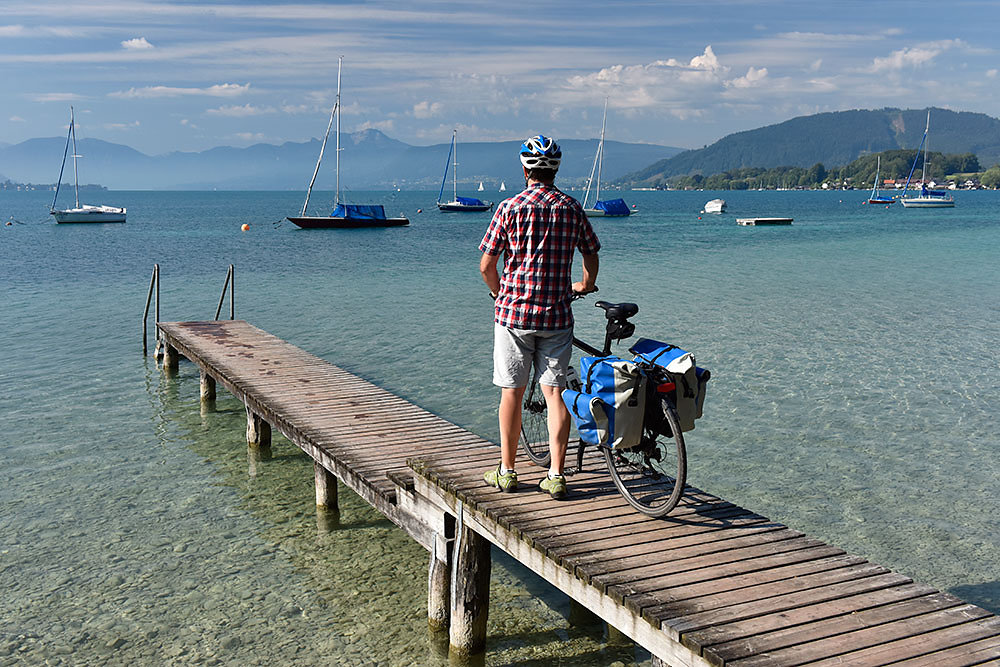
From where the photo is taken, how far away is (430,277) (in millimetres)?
35062

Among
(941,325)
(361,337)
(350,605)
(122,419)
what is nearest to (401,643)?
(350,605)

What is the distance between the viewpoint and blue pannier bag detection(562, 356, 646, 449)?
524cm

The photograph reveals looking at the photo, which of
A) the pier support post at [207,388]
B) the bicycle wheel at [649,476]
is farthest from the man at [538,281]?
the pier support post at [207,388]

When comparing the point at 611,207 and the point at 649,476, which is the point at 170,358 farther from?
the point at 611,207

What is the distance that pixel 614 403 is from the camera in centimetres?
527

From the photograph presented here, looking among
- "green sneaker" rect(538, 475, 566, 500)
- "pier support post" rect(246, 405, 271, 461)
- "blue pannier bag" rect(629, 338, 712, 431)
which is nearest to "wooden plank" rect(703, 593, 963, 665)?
"blue pannier bag" rect(629, 338, 712, 431)

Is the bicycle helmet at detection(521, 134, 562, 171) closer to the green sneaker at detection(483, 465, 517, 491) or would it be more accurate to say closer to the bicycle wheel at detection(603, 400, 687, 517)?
the bicycle wheel at detection(603, 400, 687, 517)

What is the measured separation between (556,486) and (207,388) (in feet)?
30.2

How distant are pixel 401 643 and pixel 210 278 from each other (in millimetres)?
30383

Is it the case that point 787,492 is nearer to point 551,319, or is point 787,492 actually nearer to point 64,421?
point 551,319

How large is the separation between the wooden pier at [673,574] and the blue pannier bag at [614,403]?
1.82 feet

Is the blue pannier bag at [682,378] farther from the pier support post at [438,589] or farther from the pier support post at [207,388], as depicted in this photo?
the pier support post at [207,388]

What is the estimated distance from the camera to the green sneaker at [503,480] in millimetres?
5859

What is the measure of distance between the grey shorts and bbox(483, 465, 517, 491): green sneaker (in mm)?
656
